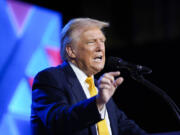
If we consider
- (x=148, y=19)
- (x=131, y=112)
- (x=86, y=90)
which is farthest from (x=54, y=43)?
(x=86, y=90)

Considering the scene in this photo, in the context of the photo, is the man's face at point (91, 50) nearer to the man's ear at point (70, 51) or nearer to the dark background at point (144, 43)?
the man's ear at point (70, 51)

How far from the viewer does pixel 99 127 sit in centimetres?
208

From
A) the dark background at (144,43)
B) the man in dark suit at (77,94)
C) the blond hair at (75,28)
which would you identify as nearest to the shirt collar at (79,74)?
the man in dark suit at (77,94)

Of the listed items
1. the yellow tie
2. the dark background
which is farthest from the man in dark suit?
the dark background

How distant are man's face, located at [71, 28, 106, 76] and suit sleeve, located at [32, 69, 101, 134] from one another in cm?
27

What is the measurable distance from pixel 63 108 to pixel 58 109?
0.10 ft

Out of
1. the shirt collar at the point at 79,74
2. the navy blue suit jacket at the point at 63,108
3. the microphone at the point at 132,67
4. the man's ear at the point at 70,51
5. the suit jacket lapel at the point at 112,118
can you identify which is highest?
the man's ear at the point at 70,51

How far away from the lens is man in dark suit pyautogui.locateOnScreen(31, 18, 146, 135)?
1700 millimetres

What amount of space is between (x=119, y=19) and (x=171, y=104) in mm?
3834

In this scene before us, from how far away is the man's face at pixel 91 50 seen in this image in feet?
7.18

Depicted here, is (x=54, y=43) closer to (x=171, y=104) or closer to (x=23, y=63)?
(x=23, y=63)

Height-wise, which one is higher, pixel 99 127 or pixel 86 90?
pixel 86 90

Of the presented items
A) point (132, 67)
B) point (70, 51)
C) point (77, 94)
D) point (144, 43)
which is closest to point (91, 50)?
point (70, 51)

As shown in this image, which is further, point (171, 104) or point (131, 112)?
point (131, 112)
